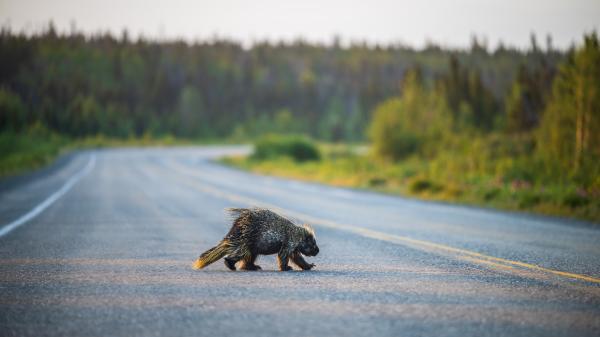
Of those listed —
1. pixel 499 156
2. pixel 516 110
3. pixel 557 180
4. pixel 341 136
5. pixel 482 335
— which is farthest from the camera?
pixel 341 136

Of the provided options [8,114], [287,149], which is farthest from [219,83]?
[287,149]

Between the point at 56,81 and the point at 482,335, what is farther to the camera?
the point at 56,81

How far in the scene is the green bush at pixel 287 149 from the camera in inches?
1806

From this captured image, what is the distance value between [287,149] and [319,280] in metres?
40.2

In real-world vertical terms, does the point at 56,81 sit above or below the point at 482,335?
above

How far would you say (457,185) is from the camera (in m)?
20.4

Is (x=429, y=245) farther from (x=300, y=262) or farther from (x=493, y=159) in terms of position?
(x=493, y=159)

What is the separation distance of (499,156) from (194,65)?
13331 centimetres

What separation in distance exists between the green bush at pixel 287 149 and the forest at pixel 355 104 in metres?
5.34

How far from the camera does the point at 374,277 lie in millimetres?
6395

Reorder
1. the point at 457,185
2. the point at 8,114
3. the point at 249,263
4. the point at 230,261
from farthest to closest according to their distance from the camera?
the point at 8,114, the point at 457,185, the point at 249,263, the point at 230,261

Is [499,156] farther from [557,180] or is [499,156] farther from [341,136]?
[341,136]

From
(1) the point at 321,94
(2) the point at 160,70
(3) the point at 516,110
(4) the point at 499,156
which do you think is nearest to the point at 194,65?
(2) the point at 160,70

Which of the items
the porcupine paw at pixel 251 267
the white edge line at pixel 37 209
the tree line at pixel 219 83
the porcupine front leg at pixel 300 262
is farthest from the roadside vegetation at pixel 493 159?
the tree line at pixel 219 83
